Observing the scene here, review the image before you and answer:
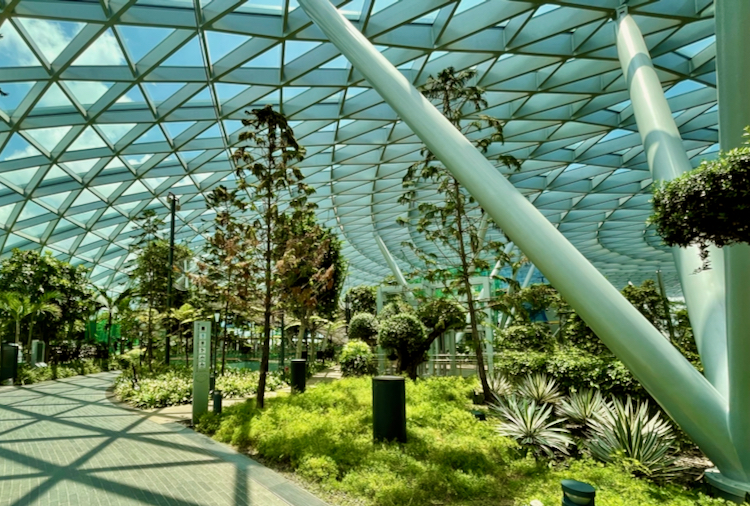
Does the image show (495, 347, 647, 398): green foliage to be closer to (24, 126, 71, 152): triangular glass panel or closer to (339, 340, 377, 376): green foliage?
(339, 340, 377, 376): green foliage

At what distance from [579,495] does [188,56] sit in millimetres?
13945

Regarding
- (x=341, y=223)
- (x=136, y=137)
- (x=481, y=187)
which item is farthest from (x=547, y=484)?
(x=341, y=223)

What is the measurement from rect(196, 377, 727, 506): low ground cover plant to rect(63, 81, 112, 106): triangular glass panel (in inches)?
429

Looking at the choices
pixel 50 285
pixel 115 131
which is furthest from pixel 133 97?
pixel 50 285

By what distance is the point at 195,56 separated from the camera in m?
12.4

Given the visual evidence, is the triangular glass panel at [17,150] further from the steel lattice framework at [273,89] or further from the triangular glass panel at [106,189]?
the triangular glass panel at [106,189]

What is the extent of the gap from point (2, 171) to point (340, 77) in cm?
1361

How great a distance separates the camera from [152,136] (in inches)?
664

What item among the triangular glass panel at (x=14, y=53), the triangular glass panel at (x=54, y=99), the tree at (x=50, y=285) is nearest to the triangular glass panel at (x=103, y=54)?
the triangular glass panel at (x=14, y=53)

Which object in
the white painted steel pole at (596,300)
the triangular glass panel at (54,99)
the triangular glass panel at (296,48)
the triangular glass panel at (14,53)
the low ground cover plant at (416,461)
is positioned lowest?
the low ground cover plant at (416,461)

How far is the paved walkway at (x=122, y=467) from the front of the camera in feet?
18.9

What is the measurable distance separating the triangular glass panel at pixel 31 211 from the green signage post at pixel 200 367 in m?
15.6

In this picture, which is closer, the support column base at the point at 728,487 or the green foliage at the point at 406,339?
the support column base at the point at 728,487

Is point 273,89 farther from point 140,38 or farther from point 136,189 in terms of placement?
point 136,189
